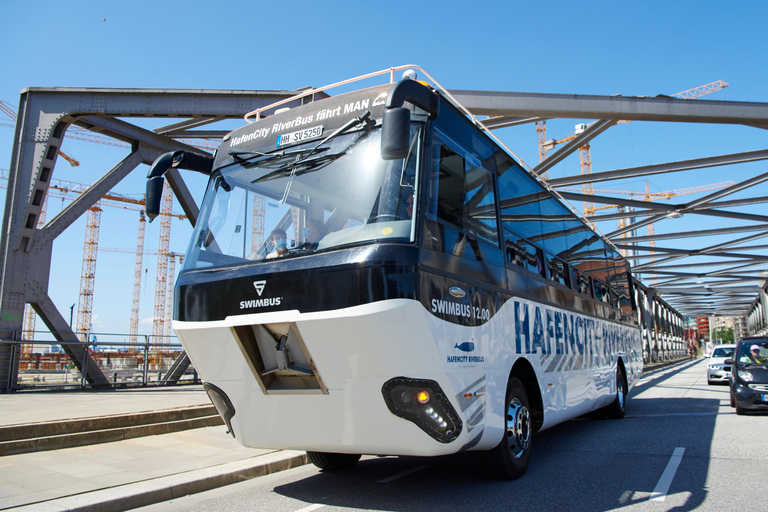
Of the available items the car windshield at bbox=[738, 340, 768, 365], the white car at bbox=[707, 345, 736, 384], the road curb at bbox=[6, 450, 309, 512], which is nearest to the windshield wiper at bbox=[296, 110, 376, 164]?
the road curb at bbox=[6, 450, 309, 512]

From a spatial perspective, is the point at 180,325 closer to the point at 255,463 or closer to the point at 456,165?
the point at 255,463

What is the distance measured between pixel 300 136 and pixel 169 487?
142 inches

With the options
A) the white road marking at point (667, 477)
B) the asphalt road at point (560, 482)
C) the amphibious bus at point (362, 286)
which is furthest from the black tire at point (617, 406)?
the amphibious bus at point (362, 286)

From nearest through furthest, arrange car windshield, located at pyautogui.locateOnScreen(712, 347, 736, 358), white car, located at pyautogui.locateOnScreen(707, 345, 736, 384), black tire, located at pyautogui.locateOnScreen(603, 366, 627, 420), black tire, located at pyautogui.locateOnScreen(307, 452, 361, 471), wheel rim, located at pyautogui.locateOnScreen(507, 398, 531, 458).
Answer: wheel rim, located at pyautogui.locateOnScreen(507, 398, 531, 458)
black tire, located at pyautogui.locateOnScreen(307, 452, 361, 471)
black tire, located at pyautogui.locateOnScreen(603, 366, 627, 420)
white car, located at pyautogui.locateOnScreen(707, 345, 736, 384)
car windshield, located at pyautogui.locateOnScreen(712, 347, 736, 358)

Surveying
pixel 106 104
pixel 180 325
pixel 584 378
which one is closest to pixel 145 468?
pixel 180 325

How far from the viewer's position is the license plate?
17.3ft

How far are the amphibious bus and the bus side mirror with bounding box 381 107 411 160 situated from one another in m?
0.01

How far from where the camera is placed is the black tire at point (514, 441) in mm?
5602

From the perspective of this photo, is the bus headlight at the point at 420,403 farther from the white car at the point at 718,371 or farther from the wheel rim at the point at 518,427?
the white car at the point at 718,371

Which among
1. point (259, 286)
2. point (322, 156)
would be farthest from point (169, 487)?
point (322, 156)

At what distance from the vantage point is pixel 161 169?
5.68m

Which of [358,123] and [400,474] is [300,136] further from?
[400,474]

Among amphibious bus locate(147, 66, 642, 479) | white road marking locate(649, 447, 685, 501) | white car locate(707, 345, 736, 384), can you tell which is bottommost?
white road marking locate(649, 447, 685, 501)

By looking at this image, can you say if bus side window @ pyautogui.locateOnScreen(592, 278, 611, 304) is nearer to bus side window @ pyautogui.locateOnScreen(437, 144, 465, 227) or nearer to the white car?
bus side window @ pyautogui.locateOnScreen(437, 144, 465, 227)
